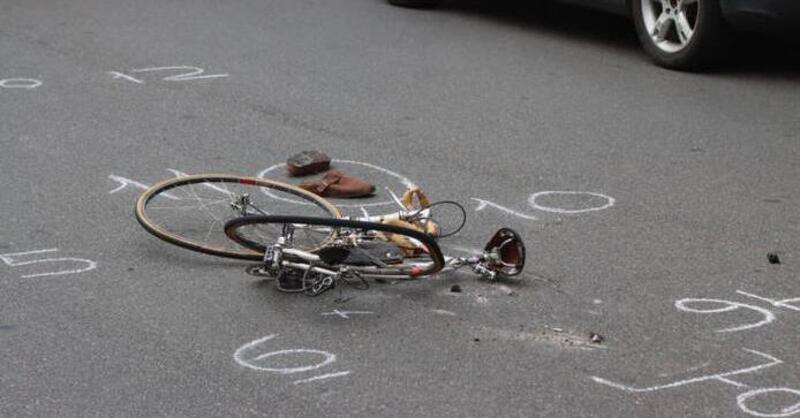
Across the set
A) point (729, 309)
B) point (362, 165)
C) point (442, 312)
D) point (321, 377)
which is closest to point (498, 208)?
point (362, 165)

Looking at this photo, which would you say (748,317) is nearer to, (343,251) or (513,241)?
(513,241)

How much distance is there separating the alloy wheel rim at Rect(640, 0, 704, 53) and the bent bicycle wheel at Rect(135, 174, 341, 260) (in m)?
4.17

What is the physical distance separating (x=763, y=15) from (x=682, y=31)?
0.85 m

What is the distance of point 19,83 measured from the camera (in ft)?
31.7

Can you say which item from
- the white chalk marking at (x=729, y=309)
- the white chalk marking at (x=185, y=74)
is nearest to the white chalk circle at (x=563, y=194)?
the white chalk marking at (x=729, y=309)

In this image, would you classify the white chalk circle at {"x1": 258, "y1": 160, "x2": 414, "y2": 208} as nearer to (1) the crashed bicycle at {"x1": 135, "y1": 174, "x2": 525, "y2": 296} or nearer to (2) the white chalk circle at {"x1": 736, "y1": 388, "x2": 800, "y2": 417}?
(1) the crashed bicycle at {"x1": 135, "y1": 174, "x2": 525, "y2": 296}

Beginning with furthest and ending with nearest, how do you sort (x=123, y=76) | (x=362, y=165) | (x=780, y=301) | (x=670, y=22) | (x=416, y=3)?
(x=416, y=3), (x=670, y=22), (x=123, y=76), (x=362, y=165), (x=780, y=301)

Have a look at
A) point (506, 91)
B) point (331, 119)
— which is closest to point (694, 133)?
point (506, 91)

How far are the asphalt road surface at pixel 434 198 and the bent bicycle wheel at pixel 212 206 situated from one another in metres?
0.11

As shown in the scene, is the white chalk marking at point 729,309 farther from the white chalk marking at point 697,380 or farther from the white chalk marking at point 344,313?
the white chalk marking at point 344,313

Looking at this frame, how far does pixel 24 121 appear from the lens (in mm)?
8633

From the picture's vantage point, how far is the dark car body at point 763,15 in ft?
30.9

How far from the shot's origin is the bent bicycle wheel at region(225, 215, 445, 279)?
5.71 metres

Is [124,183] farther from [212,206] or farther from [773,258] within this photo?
[773,258]
